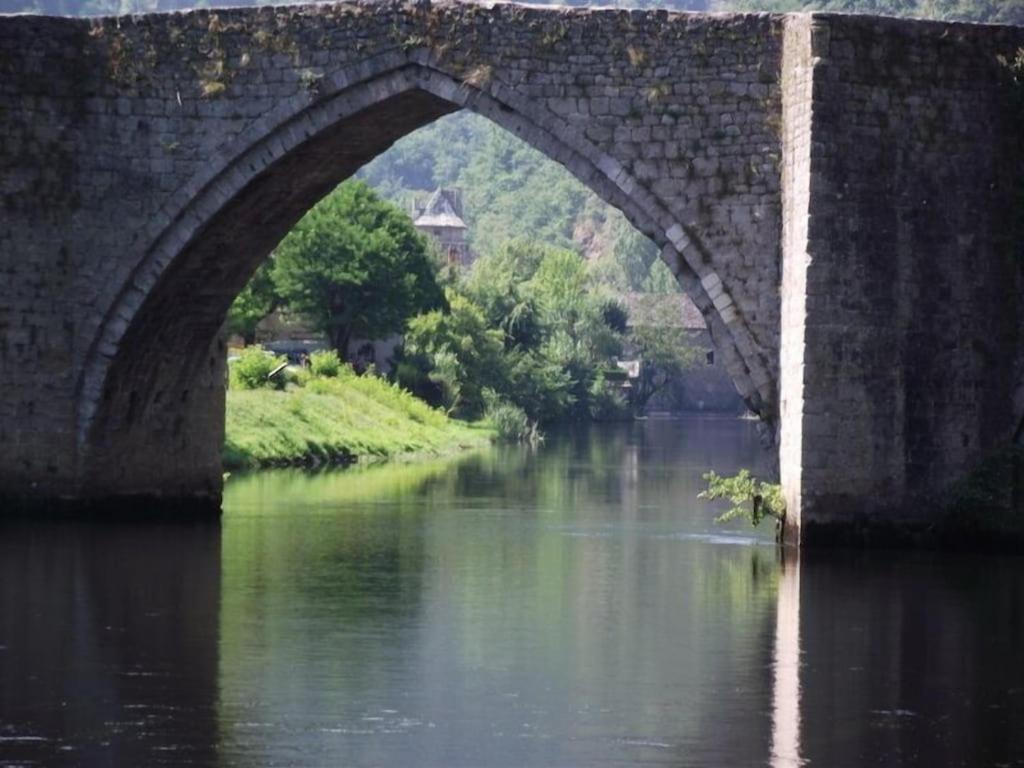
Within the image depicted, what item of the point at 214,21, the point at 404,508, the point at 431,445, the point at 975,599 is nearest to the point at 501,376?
the point at 431,445

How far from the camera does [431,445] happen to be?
1515 inches

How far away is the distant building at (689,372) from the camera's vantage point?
251ft

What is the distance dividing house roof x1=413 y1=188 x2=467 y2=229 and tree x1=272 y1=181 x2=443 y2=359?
196ft

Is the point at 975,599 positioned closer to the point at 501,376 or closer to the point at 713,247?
the point at 713,247

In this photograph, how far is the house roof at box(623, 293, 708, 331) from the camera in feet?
265

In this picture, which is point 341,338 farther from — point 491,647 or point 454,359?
point 491,647

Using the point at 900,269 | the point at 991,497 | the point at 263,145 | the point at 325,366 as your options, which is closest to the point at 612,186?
the point at 900,269

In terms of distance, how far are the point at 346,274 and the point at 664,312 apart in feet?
119

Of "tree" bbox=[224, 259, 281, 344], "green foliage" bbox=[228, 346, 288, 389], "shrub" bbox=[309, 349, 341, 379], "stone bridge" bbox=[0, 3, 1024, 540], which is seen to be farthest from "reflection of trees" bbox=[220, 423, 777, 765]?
"tree" bbox=[224, 259, 281, 344]

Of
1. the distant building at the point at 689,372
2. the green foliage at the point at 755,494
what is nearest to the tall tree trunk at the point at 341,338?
the green foliage at the point at 755,494

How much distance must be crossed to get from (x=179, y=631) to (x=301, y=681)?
1914 mm

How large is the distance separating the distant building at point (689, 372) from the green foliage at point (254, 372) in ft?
127

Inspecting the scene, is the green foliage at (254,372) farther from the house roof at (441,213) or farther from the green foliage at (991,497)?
the house roof at (441,213)

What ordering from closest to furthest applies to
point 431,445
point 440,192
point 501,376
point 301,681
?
point 301,681 < point 431,445 < point 501,376 < point 440,192
